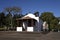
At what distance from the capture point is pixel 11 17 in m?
59.2

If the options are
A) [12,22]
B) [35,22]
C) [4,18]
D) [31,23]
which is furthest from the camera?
[4,18]

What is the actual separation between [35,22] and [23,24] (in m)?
3.25

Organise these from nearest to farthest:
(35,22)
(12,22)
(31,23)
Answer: (31,23) < (35,22) < (12,22)

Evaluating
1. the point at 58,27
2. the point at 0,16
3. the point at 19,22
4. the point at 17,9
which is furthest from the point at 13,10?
the point at 19,22

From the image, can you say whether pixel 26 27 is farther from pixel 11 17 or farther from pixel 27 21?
pixel 11 17

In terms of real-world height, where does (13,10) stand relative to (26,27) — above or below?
above

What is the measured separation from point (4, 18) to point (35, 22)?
28.3 m

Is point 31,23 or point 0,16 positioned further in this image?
point 0,16

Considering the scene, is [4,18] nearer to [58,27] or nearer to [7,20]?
[7,20]

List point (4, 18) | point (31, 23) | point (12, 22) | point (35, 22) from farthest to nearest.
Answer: point (4, 18), point (12, 22), point (35, 22), point (31, 23)

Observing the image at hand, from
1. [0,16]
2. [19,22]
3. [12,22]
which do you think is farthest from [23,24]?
[0,16]

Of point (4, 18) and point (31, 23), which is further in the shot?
point (4, 18)

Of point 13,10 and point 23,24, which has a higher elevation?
point 13,10

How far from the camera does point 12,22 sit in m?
58.8
